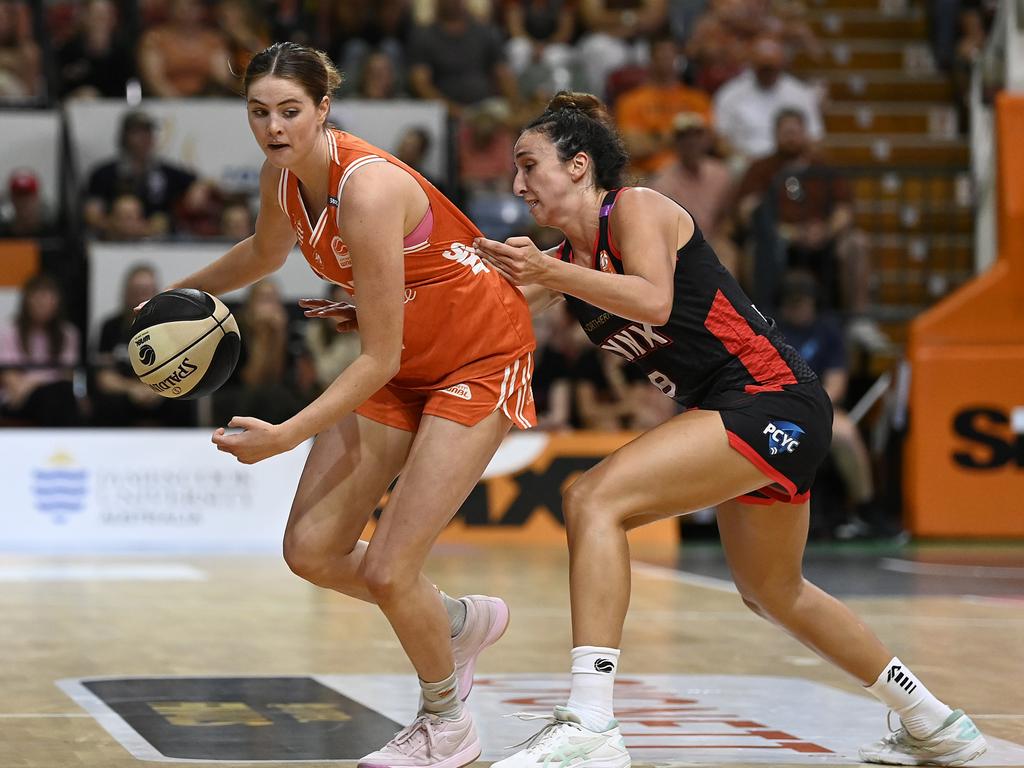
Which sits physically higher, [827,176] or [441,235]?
[441,235]

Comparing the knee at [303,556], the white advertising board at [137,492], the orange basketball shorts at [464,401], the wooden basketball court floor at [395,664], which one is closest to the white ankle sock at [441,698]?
the wooden basketball court floor at [395,664]

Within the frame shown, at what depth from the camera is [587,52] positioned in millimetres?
14648

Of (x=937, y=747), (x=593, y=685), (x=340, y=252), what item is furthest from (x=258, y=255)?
(x=937, y=747)

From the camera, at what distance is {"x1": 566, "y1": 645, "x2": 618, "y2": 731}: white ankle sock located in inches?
157

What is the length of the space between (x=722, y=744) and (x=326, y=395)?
1.55 meters

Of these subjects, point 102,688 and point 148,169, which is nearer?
point 102,688

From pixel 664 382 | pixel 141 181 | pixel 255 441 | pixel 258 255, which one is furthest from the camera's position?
pixel 141 181

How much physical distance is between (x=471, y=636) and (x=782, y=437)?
43.0 inches

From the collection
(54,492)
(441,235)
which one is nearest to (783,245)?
(54,492)

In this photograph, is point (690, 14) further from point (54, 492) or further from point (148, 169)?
point (54, 492)

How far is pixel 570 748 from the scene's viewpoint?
392 centimetres

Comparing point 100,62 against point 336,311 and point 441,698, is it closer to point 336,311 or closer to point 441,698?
point 336,311

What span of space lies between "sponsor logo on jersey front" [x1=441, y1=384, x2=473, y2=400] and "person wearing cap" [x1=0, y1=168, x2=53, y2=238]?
897 cm

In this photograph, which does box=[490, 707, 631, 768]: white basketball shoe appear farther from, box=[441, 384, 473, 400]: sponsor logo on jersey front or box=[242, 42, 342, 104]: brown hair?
box=[242, 42, 342, 104]: brown hair
